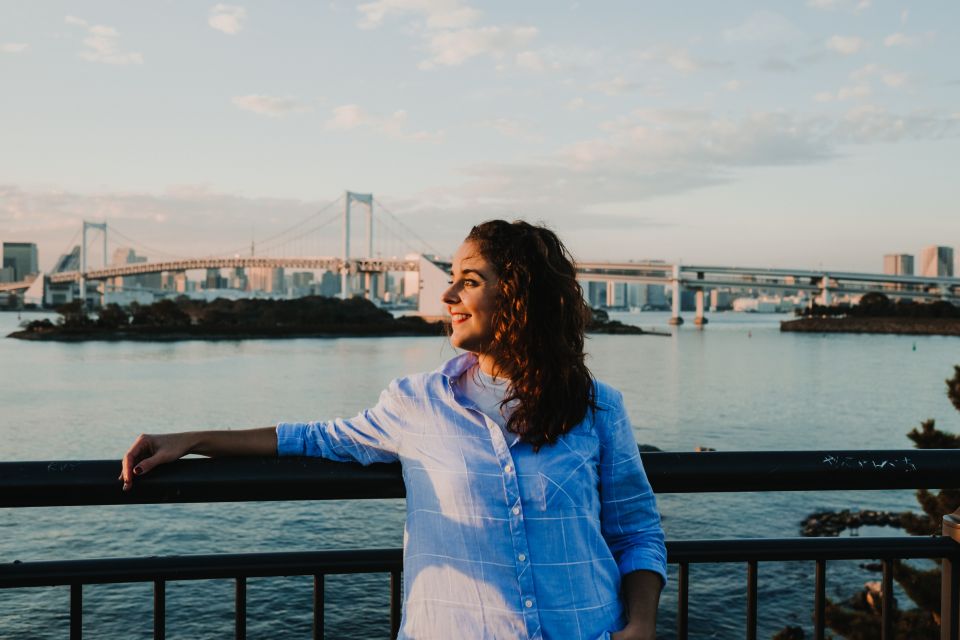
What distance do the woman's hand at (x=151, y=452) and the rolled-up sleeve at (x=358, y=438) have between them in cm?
14

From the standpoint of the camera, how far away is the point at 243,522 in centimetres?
1291

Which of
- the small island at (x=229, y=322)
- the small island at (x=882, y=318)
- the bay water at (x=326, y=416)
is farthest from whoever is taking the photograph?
the small island at (x=882, y=318)

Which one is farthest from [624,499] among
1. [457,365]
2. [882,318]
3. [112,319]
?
[882,318]

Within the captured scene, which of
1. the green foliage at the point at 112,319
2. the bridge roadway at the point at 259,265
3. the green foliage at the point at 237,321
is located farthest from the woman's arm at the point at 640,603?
the green foliage at the point at 112,319

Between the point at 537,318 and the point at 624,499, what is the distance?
0.29 metres

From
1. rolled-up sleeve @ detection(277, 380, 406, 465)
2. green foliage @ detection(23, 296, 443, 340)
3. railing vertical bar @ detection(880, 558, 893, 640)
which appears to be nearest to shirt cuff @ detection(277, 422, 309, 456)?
rolled-up sleeve @ detection(277, 380, 406, 465)

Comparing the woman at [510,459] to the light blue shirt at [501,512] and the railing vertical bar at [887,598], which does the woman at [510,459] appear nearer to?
the light blue shirt at [501,512]

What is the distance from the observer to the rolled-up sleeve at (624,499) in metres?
1.25

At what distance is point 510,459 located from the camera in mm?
1164

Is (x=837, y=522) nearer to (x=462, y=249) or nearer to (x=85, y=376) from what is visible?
(x=462, y=249)

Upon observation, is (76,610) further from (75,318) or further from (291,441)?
(75,318)

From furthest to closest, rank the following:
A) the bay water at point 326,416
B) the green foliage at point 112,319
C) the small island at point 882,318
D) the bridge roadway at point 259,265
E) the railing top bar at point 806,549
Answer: the small island at point 882,318 → the green foliage at point 112,319 → the bridge roadway at point 259,265 → the bay water at point 326,416 → the railing top bar at point 806,549

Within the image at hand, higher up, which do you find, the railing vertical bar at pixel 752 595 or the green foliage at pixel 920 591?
the railing vertical bar at pixel 752 595

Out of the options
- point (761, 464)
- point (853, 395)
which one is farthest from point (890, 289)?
point (761, 464)
